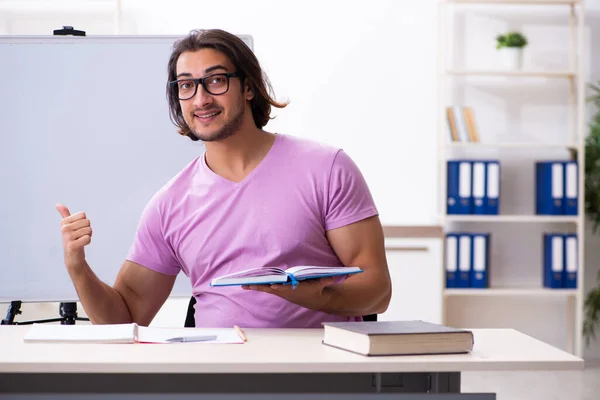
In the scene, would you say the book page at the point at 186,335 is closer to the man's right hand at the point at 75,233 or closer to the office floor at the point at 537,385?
the man's right hand at the point at 75,233

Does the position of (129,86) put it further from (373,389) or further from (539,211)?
(539,211)

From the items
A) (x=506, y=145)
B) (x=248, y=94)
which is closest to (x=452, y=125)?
(x=506, y=145)

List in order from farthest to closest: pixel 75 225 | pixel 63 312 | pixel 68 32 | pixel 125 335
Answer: pixel 68 32, pixel 63 312, pixel 75 225, pixel 125 335

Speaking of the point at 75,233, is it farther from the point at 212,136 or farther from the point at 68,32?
the point at 68,32

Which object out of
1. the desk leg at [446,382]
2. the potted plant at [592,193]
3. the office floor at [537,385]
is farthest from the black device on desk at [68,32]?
the potted plant at [592,193]

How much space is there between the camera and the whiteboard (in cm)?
277

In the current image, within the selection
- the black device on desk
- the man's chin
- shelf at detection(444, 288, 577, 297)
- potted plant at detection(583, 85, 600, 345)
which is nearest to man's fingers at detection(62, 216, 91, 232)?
the man's chin

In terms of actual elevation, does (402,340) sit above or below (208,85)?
below

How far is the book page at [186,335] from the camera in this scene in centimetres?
161

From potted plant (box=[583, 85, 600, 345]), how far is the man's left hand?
3.28 metres

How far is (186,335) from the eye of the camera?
1664mm

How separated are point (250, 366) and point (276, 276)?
20cm

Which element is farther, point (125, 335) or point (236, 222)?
point (236, 222)

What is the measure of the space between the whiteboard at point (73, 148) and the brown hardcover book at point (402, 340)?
4.58ft
